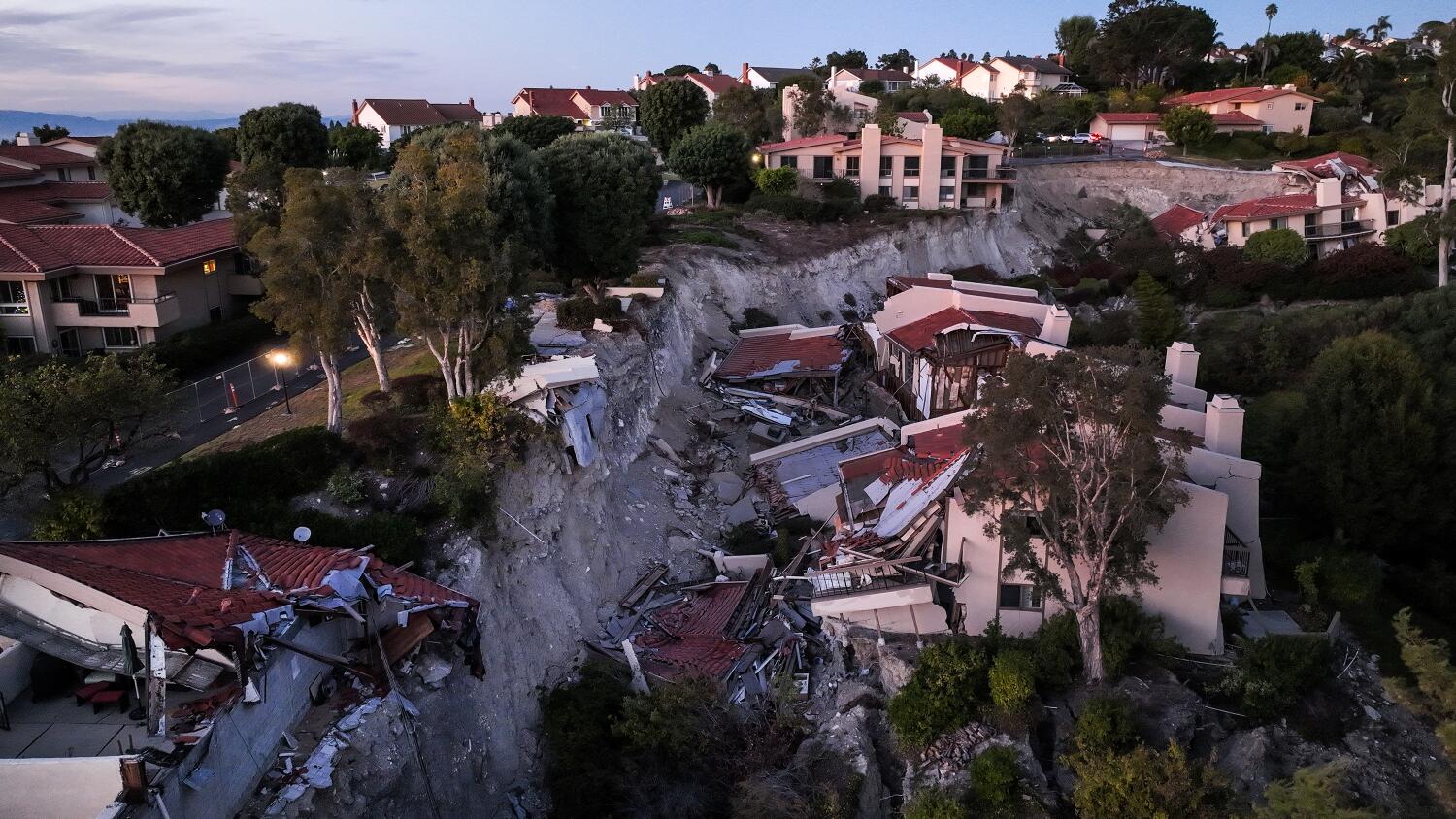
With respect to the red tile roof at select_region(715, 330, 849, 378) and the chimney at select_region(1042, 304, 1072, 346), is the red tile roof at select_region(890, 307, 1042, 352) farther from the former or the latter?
the red tile roof at select_region(715, 330, 849, 378)

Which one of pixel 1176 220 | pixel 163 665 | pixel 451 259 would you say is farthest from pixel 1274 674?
pixel 1176 220

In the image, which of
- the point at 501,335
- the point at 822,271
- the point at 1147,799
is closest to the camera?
the point at 1147,799

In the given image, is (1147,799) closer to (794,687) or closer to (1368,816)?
(1368,816)

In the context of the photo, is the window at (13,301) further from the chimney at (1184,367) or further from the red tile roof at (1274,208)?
the red tile roof at (1274,208)

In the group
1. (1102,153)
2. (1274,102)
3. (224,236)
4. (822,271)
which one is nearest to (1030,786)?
(224,236)

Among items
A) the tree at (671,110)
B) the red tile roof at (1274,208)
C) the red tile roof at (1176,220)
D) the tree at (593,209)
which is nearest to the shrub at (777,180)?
the tree at (671,110)

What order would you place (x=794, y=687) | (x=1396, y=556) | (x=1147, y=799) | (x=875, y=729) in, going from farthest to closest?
1. (x=1396, y=556)
2. (x=794, y=687)
3. (x=875, y=729)
4. (x=1147, y=799)

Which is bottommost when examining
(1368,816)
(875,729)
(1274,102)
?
(875,729)
